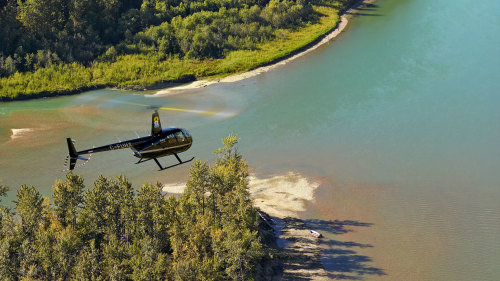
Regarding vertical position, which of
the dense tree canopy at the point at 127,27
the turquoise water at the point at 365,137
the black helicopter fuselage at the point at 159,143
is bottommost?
the turquoise water at the point at 365,137

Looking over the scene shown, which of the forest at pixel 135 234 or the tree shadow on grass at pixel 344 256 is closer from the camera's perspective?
the forest at pixel 135 234

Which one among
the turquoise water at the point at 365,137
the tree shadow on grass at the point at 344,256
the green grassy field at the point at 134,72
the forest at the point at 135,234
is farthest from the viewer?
the green grassy field at the point at 134,72

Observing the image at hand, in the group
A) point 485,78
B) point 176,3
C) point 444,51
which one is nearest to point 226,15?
point 176,3

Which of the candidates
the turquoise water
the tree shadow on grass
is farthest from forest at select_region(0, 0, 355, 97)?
the tree shadow on grass

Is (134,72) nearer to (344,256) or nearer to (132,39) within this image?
(132,39)

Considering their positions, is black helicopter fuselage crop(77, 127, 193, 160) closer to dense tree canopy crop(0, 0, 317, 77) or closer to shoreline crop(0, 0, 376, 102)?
shoreline crop(0, 0, 376, 102)

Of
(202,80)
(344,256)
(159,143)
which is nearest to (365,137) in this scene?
(344,256)

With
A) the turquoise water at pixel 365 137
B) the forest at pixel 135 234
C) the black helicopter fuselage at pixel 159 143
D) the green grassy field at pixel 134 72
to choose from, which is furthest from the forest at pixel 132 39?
the black helicopter fuselage at pixel 159 143

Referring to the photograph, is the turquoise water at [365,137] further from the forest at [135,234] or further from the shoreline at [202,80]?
the forest at [135,234]
